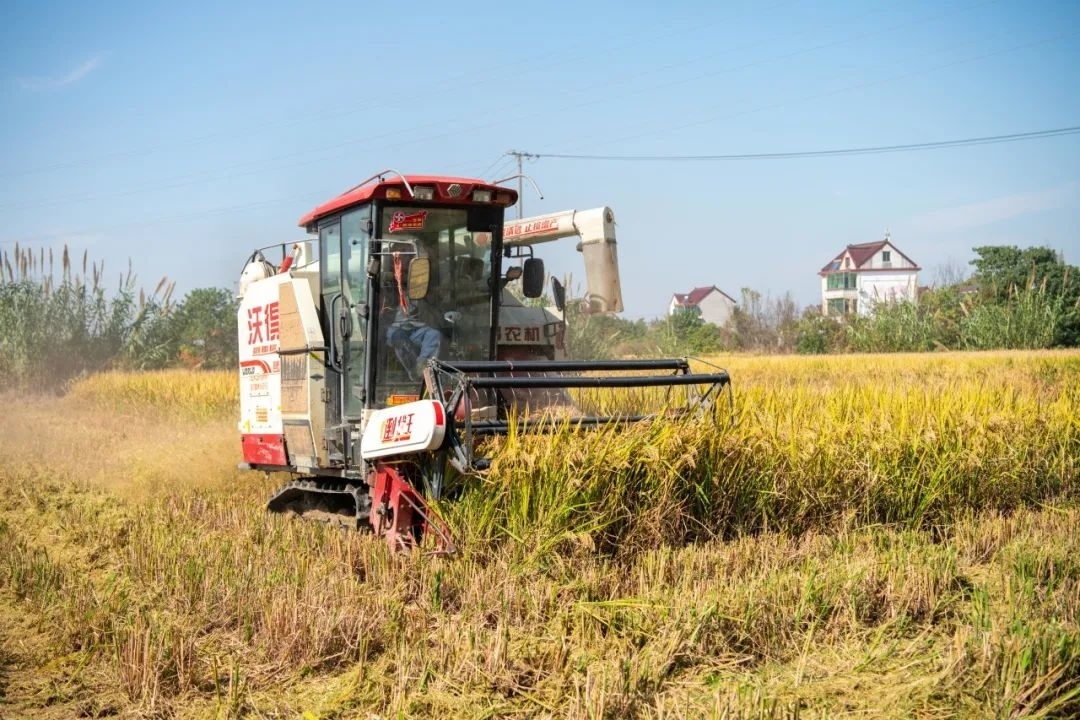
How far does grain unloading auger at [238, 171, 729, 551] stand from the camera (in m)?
5.86

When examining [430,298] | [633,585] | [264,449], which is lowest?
[633,585]

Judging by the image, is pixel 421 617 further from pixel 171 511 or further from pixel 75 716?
pixel 171 511

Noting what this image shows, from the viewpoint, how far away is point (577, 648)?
391 cm

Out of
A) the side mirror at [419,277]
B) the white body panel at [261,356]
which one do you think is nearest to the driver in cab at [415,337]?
the side mirror at [419,277]

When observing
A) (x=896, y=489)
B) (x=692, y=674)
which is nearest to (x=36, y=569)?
(x=692, y=674)

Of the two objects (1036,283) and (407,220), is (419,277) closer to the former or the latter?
(407,220)

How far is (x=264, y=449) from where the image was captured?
7.57 m

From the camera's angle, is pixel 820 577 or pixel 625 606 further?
pixel 820 577

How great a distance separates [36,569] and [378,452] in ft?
5.96

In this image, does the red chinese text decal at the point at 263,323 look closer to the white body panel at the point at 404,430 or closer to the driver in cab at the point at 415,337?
the driver in cab at the point at 415,337

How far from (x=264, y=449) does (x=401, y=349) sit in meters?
1.65

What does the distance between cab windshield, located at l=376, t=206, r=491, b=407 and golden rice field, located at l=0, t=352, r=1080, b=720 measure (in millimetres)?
1247

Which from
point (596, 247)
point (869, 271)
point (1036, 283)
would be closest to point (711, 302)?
point (869, 271)

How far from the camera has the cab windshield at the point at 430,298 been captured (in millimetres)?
6488
